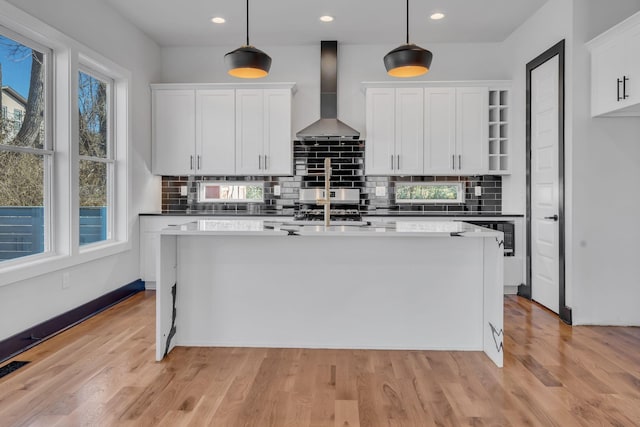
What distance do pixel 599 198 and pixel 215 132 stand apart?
12.9 ft

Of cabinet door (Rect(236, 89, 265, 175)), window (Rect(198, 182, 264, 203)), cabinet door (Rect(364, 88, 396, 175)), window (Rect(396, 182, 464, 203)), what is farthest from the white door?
window (Rect(198, 182, 264, 203))

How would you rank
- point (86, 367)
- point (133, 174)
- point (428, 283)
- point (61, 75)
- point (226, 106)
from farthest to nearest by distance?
1. point (226, 106)
2. point (133, 174)
3. point (61, 75)
4. point (428, 283)
5. point (86, 367)

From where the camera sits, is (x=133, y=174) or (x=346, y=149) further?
(x=346, y=149)

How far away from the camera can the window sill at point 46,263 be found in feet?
9.59

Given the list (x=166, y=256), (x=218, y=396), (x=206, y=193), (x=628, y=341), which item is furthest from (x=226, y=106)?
(x=628, y=341)

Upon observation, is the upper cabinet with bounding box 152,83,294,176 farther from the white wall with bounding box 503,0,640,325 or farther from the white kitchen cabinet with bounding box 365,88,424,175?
the white wall with bounding box 503,0,640,325

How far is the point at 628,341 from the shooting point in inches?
126

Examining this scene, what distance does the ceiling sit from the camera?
421 cm

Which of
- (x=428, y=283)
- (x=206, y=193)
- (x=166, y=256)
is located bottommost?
(x=428, y=283)

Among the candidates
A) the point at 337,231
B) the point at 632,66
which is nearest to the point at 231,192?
the point at 337,231

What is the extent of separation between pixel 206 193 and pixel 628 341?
4.52 metres

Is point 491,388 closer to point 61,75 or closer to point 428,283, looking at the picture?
point 428,283

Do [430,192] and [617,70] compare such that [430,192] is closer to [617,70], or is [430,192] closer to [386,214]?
[386,214]

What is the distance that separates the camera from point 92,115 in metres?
4.19
